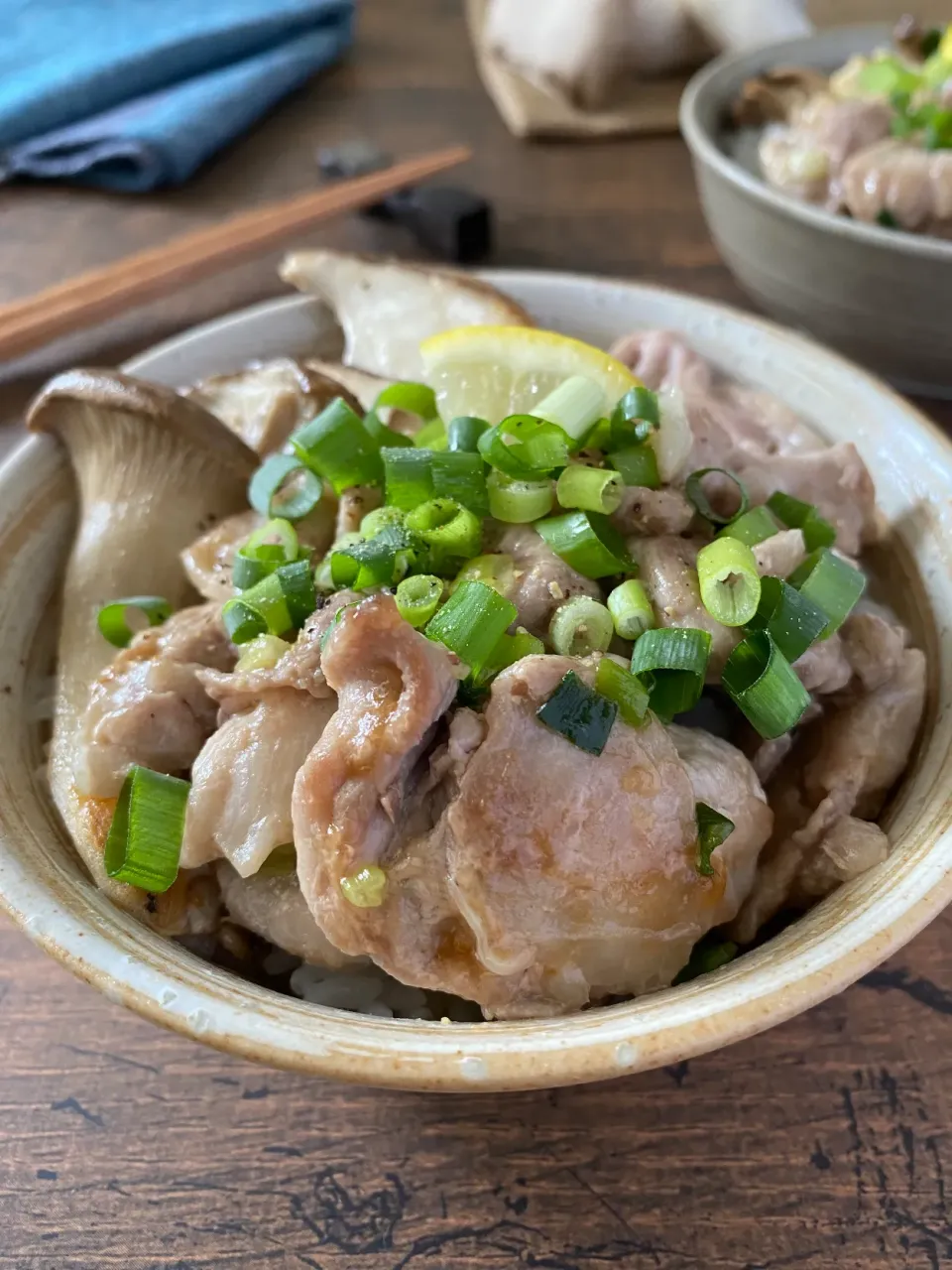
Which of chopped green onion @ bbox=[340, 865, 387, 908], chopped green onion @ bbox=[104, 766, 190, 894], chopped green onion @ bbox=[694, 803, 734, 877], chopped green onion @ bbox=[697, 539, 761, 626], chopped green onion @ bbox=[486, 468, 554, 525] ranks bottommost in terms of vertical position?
chopped green onion @ bbox=[104, 766, 190, 894]

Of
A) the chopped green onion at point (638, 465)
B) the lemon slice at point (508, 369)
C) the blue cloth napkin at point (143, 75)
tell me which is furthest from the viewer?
the blue cloth napkin at point (143, 75)

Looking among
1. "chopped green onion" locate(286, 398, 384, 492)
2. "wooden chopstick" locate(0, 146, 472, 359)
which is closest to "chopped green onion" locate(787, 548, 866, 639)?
"chopped green onion" locate(286, 398, 384, 492)

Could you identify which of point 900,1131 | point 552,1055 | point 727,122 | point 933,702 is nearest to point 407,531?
point 552,1055

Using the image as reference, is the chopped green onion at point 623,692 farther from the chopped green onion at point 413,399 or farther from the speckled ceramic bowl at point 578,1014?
the chopped green onion at point 413,399

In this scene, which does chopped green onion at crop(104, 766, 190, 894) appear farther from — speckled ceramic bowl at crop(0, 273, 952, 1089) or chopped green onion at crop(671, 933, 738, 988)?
chopped green onion at crop(671, 933, 738, 988)

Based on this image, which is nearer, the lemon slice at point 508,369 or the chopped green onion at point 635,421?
the chopped green onion at point 635,421

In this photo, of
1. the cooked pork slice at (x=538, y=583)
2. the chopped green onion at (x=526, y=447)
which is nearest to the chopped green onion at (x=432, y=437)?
the chopped green onion at (x=526, y=447)
